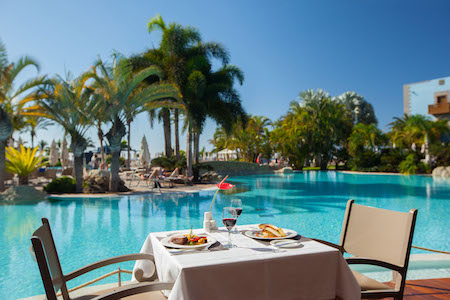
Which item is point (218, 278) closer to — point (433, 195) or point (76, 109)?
point (76, 109)

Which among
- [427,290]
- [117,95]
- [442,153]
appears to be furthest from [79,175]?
[442,153]

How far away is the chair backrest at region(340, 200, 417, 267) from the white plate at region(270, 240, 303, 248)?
71 centimetres

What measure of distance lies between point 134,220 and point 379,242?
6.72 metres

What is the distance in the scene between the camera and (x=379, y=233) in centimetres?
243

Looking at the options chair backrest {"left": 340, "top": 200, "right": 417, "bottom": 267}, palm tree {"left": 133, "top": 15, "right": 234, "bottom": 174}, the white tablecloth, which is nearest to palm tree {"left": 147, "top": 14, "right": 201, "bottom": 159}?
palm tree {"left": 133, "top": 15, "right": 234, "bottom": 174}

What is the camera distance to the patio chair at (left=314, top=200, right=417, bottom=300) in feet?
7.00

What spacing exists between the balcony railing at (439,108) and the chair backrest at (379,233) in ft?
113

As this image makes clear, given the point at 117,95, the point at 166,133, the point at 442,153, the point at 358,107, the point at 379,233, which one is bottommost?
the point at 379,233

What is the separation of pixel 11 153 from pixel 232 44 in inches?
548

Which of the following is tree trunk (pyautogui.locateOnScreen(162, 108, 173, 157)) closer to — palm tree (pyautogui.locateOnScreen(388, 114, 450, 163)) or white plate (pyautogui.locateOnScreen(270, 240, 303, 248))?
palm tree (pyautogui.locateOnScreen(388, 114, 450, 163))

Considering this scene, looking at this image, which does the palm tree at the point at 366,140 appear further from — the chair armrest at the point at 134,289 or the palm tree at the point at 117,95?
the chair armrest at the point at 134,289

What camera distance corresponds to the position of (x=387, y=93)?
1692 inches

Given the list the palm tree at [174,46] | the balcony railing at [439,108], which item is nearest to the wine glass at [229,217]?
the palm tree at [174,46]

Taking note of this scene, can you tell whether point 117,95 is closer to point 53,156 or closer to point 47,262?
point 47,262
